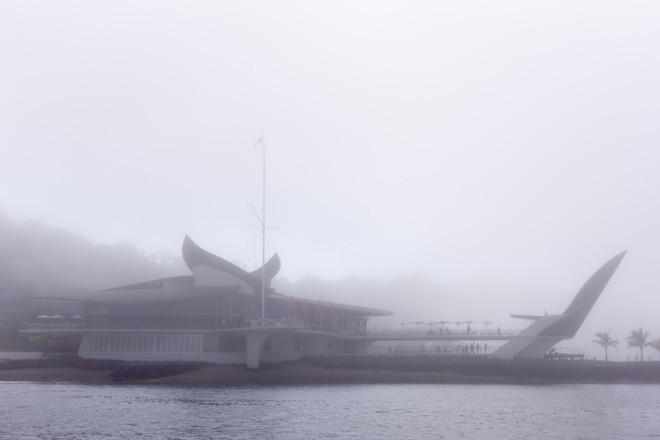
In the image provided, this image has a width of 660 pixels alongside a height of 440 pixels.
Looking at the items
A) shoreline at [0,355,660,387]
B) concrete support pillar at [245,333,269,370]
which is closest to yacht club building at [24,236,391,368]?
concrete support pillar at [245,333,269,370]

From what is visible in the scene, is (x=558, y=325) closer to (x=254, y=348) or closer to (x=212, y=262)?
(x=254, y=348)

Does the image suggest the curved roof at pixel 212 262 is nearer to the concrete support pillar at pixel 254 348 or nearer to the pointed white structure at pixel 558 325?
the concrete support pillar at pixel 254 348

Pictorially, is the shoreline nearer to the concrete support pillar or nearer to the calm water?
the concrete support pillar

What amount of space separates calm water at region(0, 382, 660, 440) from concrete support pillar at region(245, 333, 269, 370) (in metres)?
11.9

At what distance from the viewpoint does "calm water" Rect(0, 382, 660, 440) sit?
3192 centimetres

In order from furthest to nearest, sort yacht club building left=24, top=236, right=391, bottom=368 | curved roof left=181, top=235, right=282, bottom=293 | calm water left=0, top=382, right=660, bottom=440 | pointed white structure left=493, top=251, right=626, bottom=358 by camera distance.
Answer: curved roof left=181, top=235, right=282, bottom=293 < yacht club building left=24, top=236, right=391, bottom=368 < pointed white structure left=493, top=251, right=626, bottom=358 < calm water left=0, top=382, right=660, bottom=440

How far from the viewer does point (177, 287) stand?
242 ft

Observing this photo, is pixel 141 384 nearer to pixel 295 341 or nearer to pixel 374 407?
pixel 295 341

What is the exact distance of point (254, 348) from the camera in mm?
65125

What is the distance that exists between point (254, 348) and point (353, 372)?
7.96 metres

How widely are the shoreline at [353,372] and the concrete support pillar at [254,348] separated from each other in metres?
0.68

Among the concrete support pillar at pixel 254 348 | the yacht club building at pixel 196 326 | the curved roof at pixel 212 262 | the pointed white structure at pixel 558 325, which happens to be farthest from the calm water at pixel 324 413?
the curved roof at pixel 212 262

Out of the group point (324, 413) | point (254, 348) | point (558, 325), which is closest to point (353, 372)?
point (254, 348)

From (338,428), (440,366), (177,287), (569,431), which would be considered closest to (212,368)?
(177,287)
